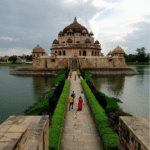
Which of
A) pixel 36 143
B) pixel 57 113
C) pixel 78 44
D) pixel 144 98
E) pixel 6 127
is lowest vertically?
pixel 144 98

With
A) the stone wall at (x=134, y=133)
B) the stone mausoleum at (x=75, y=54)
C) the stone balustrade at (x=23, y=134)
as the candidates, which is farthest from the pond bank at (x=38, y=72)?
the stone wall at (x=134, y=133)

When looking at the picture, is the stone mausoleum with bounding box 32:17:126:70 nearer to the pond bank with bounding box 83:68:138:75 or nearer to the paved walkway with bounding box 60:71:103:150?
the pond bank with bounding box 83:68:138:75

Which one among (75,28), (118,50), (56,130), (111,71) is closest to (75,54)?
(111,71)

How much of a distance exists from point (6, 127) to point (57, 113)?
4520 mm

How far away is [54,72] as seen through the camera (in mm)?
37781

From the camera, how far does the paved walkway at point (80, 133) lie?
19.9 feet

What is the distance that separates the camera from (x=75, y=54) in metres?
41.6

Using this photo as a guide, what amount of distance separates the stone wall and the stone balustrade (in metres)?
2.57

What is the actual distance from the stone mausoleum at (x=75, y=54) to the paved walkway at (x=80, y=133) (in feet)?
92.7

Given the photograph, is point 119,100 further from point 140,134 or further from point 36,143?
point 36,143

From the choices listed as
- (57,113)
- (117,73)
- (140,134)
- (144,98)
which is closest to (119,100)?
(144,98)

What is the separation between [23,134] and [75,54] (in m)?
39.0

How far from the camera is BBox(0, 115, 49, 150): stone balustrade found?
3090mm

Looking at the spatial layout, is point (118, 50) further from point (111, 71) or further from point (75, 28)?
point (75, 28)
